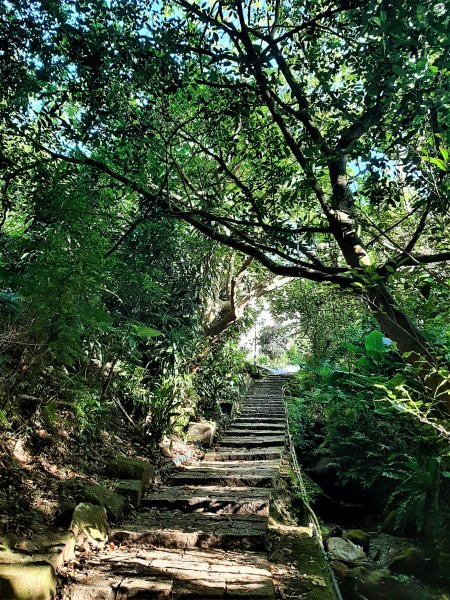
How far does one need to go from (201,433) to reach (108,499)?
316 centimetres

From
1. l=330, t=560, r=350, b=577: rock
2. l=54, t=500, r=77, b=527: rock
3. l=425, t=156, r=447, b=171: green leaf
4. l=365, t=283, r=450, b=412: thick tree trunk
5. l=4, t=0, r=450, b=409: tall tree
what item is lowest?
l=330, t=560, r=350, b=577: rock

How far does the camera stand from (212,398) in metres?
7.89

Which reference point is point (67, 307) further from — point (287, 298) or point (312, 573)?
point (287, 298)

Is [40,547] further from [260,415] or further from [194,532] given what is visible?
[260,415]

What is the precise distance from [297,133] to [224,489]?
4290mm

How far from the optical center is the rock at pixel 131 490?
377 centimetres

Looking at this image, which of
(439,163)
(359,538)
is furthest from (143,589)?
(359,538)

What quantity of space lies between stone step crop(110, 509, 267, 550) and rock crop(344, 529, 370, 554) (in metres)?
3.33

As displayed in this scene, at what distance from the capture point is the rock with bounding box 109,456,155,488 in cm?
401

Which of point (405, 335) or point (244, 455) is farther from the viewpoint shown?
point (244, 455)

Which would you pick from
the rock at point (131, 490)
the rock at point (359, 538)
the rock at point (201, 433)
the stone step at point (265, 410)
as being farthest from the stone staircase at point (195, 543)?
the stone step at point (265, 410)

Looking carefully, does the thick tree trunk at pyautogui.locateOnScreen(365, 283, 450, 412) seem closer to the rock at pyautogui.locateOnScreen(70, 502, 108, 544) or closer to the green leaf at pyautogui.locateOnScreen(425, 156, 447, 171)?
the green leaf at pyautogui.locateOnScreen(425, 156, 447, 171)

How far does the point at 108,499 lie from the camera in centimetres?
340

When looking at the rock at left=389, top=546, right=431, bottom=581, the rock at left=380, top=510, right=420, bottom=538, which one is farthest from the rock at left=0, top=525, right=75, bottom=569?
the rock at left=380, top=510, right=420, bottom=538
